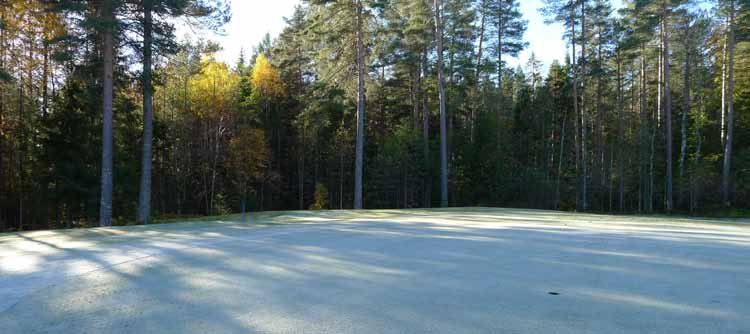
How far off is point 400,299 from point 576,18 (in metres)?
28.5

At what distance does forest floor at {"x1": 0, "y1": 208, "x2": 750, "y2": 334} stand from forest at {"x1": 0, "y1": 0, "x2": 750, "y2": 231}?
1207 cm

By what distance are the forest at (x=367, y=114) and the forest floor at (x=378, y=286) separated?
12.1 meters

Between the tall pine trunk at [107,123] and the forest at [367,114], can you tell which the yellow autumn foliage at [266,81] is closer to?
the forest at [367,114]

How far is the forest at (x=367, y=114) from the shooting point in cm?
2026

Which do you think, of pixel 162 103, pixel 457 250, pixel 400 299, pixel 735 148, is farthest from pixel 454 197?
pixel 400 299

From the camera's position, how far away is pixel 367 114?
39.8m

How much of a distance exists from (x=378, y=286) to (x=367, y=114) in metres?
35.0

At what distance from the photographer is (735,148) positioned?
32.7 m

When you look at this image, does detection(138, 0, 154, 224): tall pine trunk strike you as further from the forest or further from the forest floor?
the forest floor

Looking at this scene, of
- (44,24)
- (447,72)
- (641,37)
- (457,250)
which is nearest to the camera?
(457,250)

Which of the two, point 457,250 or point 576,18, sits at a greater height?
point 576,18

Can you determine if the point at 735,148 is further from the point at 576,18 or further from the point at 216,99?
the point at 216,99

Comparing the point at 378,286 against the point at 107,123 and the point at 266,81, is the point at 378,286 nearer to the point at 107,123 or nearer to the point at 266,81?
the point at 107,123

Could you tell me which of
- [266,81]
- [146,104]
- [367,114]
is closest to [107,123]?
[146,104]
